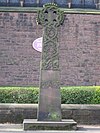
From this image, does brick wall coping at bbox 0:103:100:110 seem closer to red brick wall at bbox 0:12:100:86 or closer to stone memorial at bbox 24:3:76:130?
stone memorial at bbox 24:3:76:130

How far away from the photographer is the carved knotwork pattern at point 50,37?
38.8 ft

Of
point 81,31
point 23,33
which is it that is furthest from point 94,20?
point 23,33

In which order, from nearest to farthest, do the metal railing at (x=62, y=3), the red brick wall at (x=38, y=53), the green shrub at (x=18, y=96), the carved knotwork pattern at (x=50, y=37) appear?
the carved knotwork pattern at (x=50, y=37)
the green shrub at (x=18, y=96)
the red brick wall at (x=38, y=53)
the metal railing at (x=62, y=3)

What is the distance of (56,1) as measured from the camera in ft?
72.1

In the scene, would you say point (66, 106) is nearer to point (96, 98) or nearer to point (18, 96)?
point (96, 98)

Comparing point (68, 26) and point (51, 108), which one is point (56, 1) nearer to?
point (68, 26)

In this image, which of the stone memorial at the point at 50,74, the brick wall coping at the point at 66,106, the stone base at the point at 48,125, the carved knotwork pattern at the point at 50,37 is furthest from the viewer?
the brick wall coping at the point at 66,106

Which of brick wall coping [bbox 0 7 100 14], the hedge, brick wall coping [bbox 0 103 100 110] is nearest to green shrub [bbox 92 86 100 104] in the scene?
the hedge

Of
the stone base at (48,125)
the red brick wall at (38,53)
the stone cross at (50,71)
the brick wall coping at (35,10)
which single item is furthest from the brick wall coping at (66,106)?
the brick wall coping at (35,10)

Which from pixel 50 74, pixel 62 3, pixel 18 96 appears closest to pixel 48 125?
pixel 50 74

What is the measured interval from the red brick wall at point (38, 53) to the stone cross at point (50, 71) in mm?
8951

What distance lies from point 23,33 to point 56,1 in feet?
8.53

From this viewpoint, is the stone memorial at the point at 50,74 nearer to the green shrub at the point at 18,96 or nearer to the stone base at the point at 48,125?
the stone base at the point at 48,125

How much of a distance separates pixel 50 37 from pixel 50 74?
1072 millimetres
